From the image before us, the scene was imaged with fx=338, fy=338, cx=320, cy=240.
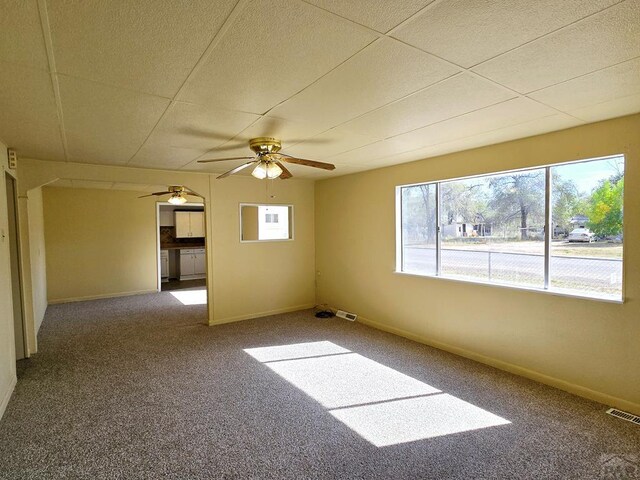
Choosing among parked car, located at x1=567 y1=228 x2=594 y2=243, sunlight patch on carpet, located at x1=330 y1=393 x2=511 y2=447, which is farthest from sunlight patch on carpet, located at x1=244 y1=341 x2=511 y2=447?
parked car, located at x1=567 y1=228 x2=594 y2=243

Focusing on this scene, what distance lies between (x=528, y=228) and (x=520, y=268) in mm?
413

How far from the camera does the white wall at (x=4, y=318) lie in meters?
2.81

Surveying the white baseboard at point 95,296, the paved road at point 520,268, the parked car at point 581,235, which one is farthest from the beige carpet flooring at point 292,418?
the white baseboard at point 95,296

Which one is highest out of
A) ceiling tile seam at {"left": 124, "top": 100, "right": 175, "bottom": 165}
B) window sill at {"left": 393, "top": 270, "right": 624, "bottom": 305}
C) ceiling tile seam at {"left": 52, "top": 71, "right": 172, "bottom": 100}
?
ceiling tile seam at {"left": 124, "top": 100, "right": 175, "bottom": 165}

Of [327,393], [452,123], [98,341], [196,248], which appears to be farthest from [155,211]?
[452,123]

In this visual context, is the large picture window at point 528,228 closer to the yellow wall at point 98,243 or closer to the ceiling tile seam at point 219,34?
the ceiling tile seam at point 219,34

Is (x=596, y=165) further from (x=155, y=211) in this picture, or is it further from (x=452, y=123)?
(x=155, y=211)

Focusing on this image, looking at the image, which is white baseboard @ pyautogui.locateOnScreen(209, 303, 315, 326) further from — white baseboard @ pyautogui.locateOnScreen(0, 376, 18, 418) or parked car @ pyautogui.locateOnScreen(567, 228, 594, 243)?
parked car @ pyautogui.locateOnScreen(567, 228, 594, 243)

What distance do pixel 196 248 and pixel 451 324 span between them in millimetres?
7183

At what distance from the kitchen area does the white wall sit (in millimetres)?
5609

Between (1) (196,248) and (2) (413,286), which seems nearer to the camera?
(2) (413,286)

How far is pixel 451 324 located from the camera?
3.90 m

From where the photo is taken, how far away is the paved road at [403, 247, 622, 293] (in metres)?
2.85

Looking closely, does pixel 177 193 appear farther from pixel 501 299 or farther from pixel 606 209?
pixel 606 209
